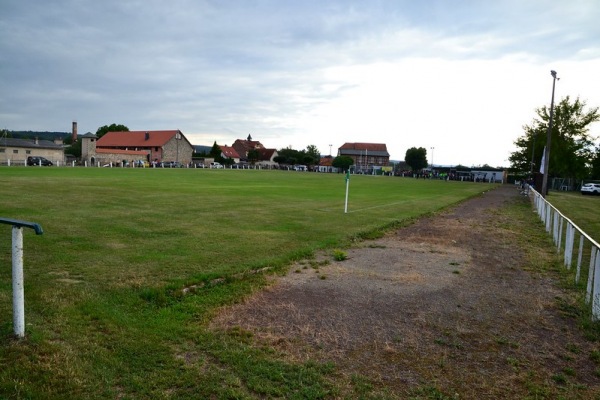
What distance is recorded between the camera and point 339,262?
957 cm

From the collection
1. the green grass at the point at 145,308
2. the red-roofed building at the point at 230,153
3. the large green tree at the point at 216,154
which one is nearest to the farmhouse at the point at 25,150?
the large green tree at the point at 216,154

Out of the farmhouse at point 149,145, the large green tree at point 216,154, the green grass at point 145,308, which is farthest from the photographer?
the large green tree at point 216,154

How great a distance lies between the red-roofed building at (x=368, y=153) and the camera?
18095 centimetres

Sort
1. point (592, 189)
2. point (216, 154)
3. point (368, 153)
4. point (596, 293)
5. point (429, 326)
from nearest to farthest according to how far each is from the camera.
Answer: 1. point (429, 326)
2. point (596, 293)
3. point (592, 189)
4. point (216, 154)
5. point (368, 153)

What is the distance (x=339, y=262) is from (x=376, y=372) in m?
5.10

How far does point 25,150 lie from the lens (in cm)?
8062

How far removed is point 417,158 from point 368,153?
31313 millimetres

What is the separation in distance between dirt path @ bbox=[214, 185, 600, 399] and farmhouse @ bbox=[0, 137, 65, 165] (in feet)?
261

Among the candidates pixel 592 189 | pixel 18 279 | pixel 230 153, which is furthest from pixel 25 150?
pixel 592 189

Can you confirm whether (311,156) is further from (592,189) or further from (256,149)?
(592,189)

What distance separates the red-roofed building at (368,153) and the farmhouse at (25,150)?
11749 cm

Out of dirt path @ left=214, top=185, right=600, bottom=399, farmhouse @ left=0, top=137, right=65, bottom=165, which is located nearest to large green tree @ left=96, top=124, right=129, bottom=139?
farmhouse @ left=0, top=137, right=65, bottom=165

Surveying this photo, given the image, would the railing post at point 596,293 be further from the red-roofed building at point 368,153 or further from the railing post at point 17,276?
the red-roofed building at point 368,153

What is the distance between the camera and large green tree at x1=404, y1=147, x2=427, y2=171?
156 metres
